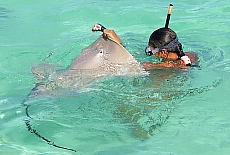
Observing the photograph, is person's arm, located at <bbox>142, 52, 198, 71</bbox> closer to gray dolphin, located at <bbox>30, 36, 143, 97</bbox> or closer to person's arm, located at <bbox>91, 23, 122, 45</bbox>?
gray dolphin, located at <bbox>30, 36, 143, 97</bbox>

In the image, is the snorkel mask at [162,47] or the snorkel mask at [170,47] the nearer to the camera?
the snorkel mask at [170,47]

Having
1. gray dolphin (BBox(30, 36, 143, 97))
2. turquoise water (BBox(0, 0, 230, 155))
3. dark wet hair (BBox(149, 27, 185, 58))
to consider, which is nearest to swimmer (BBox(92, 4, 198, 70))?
dark wet hair (BBox(149, 27, 185, 58))

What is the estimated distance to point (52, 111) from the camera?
5883 millimetres

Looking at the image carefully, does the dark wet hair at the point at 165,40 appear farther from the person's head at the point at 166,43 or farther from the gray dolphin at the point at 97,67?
the gray dolphin at the point at 97,67

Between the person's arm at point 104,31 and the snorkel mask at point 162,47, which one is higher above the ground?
the person's arm at point 104,31

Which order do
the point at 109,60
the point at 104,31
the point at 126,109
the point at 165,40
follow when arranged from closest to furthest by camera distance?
1. the point at 126,109
2. the point at 109,60
3. the point at 104,31
4. the point at 165,40

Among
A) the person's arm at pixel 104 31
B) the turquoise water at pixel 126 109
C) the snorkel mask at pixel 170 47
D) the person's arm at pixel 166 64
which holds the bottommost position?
the turquoise water at pixel 126 109

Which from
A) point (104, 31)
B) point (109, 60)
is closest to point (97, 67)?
point (109, 60)

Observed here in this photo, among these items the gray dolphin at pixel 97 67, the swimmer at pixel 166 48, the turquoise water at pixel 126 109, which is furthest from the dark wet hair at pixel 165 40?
the gray dolphin at pixel 97 67

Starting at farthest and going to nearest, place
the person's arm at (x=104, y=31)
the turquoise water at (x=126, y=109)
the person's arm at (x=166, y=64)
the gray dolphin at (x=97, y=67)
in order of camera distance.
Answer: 1. the person's arm at (x=166, y=64)
2. the person's arm at (x=104, y=31)
3. the gray dolphin at (x=97, y=67)
4. the turquoise water at (x=126, y=109)

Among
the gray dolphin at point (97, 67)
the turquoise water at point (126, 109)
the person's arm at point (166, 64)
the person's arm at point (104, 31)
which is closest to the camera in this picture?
the turquoise water at point (126, 109)

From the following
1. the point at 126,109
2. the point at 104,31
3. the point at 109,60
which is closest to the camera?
the point at 126,109

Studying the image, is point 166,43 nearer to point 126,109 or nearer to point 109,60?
point 109,60

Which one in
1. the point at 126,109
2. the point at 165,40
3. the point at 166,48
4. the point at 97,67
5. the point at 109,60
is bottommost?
the point at 126,109
